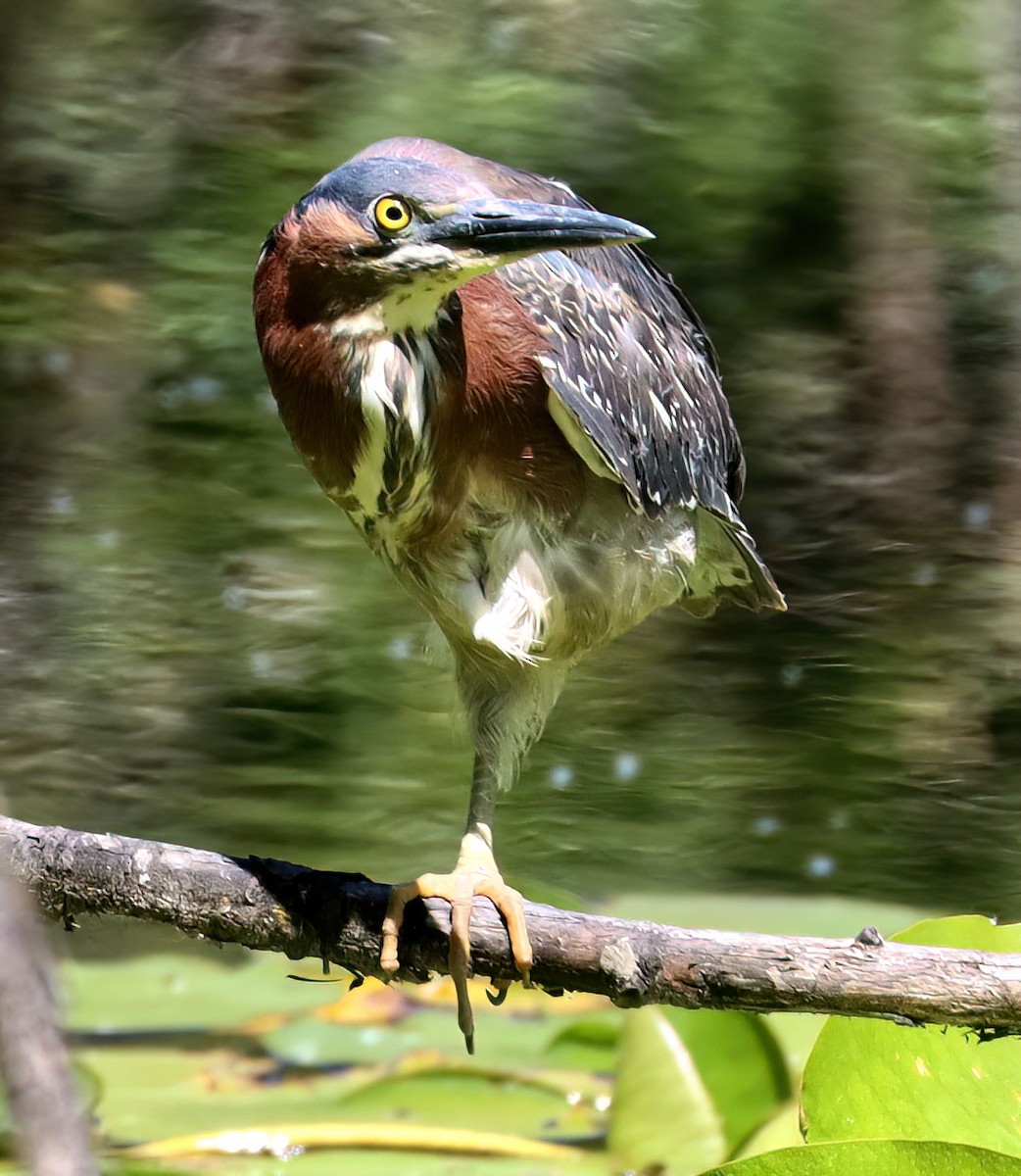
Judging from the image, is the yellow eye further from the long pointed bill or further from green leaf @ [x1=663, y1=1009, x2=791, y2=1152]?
green leaf @ [x1=663, y1=1009, x2=791, y2=1152]

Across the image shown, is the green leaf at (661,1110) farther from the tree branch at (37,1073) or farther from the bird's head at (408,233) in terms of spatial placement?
the tree branch at (37,1073)

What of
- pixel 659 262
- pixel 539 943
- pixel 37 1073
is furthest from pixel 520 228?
pixel 659 262

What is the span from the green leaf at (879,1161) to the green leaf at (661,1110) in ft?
2.32

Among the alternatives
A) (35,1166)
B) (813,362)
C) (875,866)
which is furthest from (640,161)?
(35,1166)

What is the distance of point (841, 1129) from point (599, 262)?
1097mm

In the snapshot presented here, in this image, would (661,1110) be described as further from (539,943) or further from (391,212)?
(391,212)

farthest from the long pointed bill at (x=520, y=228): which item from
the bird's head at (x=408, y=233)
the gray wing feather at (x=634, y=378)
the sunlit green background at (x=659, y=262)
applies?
the sunlit green background at (x=659, y=262)

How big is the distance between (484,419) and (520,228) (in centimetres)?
28

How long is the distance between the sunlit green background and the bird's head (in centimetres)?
128

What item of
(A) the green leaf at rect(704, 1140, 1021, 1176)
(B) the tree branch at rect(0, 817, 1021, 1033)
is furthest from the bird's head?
(A) the green leaf at rect(704, 1140, 1021, 1176)

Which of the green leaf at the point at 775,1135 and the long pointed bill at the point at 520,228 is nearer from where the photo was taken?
the long pointed bill at the point at 520,228

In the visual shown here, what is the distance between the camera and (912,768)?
9.09 ft

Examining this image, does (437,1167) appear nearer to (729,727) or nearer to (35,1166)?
(729,727)

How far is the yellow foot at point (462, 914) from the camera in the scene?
1.42 m
